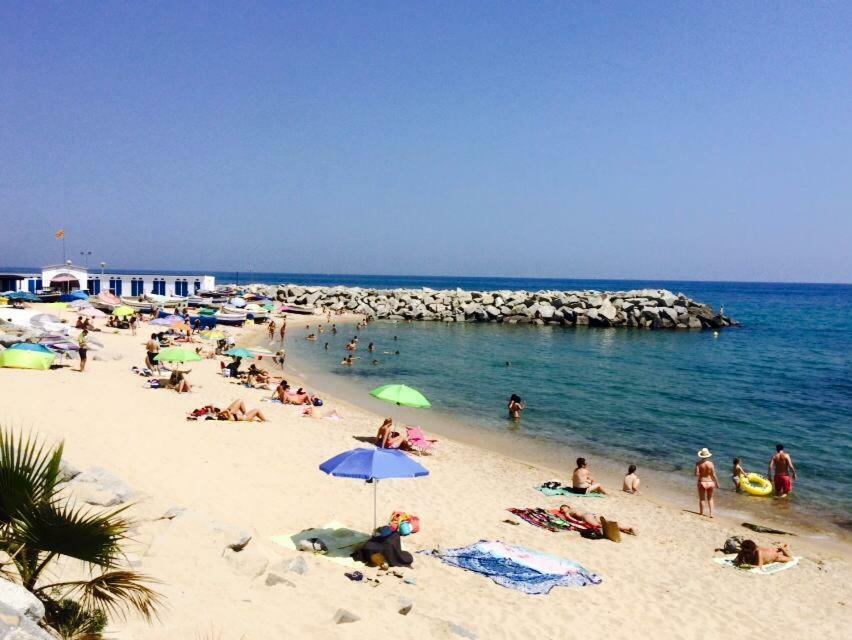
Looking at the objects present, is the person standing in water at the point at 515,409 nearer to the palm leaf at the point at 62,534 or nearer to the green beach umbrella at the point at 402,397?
the green beach umbrella at the point at 402,397

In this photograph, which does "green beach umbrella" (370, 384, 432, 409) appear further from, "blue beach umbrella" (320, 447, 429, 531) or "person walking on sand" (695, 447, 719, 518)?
"person walking on sand" (695, 447, 719, 518)

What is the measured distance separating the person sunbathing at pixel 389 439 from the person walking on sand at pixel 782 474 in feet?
28.4

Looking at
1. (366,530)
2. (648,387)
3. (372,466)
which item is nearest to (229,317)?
(648,387)

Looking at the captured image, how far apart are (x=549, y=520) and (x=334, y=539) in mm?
4261

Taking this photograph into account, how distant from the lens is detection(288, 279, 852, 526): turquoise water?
1778 cm

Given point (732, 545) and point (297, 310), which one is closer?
point (732, 545)

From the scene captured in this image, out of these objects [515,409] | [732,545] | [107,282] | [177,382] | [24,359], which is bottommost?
[732,545]

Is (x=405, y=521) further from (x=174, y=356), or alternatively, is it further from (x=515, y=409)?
(x=174, y=356)

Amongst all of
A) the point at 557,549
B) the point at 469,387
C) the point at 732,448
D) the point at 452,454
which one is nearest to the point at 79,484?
the point at 557,549

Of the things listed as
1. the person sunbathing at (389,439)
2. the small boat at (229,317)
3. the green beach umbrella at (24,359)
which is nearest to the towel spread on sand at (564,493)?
the person sunbathing at (389,439)

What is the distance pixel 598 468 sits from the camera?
15.9 meters

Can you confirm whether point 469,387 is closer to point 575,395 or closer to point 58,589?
point 575,395

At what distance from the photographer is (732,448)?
18.0 metres

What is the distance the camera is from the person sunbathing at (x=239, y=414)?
16125 millimetres
